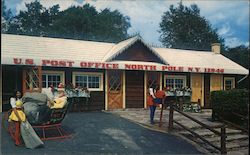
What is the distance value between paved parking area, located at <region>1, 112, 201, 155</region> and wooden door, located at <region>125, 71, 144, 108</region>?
16.7 feet

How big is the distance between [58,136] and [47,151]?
122 cm

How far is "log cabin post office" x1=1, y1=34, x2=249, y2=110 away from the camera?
43.0 ft

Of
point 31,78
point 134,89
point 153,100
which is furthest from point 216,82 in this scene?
point 31,78

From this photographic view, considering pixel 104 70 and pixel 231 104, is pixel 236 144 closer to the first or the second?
pixel 231 104

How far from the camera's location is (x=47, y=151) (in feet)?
22.7

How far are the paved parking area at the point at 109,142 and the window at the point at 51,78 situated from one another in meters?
3.74

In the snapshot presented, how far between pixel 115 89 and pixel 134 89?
1097mm

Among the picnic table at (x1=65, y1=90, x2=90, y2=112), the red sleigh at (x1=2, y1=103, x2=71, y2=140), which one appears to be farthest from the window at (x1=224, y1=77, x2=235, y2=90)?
the red sleigh at (x1=2, y1=103, x2=71, y2=140)

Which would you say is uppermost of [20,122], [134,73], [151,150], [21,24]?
[21,24]

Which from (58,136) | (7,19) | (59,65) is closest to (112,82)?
(59,65)

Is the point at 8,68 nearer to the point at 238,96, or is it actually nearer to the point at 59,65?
the point at 59,65

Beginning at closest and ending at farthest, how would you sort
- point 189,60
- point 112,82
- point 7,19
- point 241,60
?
point 112,82
point 189,60
point 241,60
point 7,19

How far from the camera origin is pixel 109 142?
8031 mm

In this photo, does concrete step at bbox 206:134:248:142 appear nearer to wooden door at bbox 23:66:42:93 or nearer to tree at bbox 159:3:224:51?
wooden door at bbox 23:66:42:93
